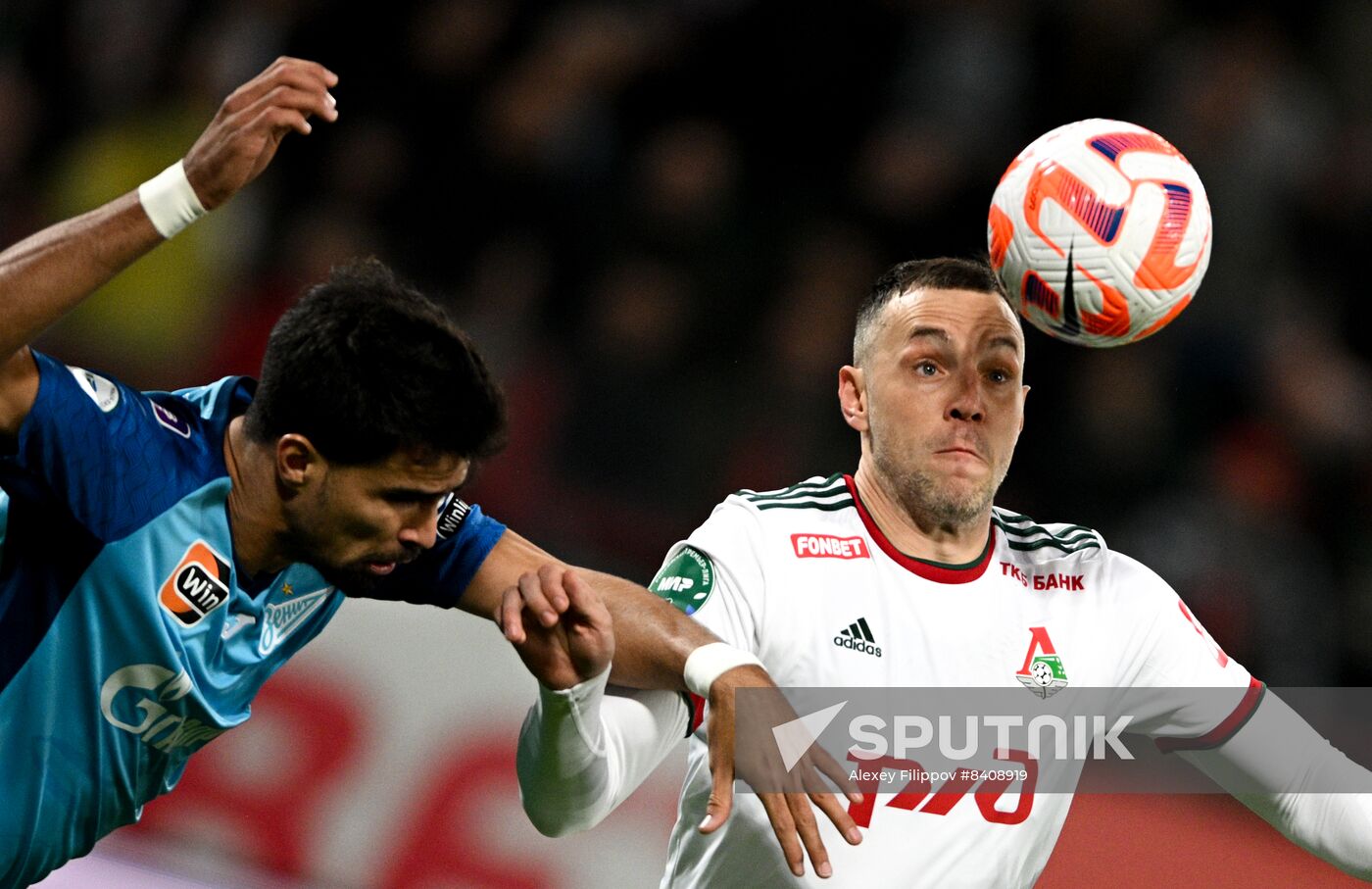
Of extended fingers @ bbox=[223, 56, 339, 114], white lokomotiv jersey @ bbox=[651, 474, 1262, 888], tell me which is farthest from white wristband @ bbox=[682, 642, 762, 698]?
extended fingers @ bbox=[223, 56, 339, 114]

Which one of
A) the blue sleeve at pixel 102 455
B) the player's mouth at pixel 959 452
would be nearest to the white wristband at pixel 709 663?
the player's mouth at pixel 959 452

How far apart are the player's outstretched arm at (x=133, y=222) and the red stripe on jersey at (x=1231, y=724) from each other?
2.38 m

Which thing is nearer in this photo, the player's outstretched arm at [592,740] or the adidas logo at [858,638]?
the player's outstretched arm at [592,740]

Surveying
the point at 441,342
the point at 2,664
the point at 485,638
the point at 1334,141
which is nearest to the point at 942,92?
the point at 1334,141

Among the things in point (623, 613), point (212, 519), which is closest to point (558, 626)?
point (623, 613)

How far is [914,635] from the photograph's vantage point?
3344mm

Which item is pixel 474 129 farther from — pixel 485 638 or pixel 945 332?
pixel 945 332

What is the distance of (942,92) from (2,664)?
4.82m

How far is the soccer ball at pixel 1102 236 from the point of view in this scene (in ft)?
10.5

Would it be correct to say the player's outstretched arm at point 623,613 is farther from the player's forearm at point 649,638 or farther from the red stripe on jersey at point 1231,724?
the red stripe on jersey at point 1231,724

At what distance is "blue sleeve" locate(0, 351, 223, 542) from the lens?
8.82 ft

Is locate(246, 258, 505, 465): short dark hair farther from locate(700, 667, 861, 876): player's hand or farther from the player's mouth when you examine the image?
the player's mouth

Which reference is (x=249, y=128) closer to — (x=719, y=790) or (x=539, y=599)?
(x=539, y=599)

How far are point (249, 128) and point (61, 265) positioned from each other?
1.32ft
